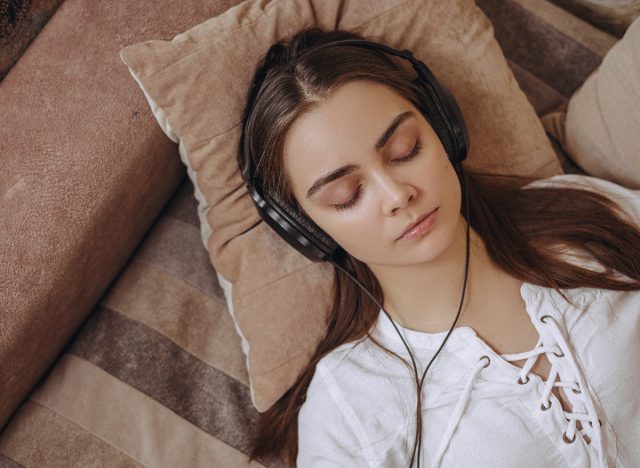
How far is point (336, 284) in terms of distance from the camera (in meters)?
1.23

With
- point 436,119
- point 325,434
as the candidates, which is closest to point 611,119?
point 436,119

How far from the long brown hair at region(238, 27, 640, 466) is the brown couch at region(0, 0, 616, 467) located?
0.21 metres

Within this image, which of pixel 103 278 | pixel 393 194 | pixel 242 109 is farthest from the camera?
pixel 103 278

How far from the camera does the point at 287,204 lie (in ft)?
3.50

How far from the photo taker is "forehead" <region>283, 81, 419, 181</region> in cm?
94

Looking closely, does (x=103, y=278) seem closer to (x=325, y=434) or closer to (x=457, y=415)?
(x=325, y=434)

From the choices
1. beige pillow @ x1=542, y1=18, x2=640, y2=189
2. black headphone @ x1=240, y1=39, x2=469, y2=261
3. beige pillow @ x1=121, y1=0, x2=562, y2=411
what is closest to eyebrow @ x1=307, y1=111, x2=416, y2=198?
black headphone @ x1=240, y1=39, x2=469, y2=261

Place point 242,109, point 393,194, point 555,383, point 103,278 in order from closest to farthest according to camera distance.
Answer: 1. point 393,194
2. point 555,383
3. point 242,109
4. point 103,278

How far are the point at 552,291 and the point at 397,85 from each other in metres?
0.53

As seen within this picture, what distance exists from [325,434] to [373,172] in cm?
55

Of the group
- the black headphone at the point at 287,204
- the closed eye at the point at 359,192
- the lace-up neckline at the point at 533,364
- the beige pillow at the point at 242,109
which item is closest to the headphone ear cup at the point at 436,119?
the black headphone at the point at 287,204

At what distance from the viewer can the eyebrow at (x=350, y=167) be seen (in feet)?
3.11

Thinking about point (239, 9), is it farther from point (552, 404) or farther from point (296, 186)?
point (552, 404)

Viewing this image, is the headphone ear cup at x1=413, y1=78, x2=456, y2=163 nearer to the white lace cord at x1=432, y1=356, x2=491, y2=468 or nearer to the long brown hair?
the long brown hair
